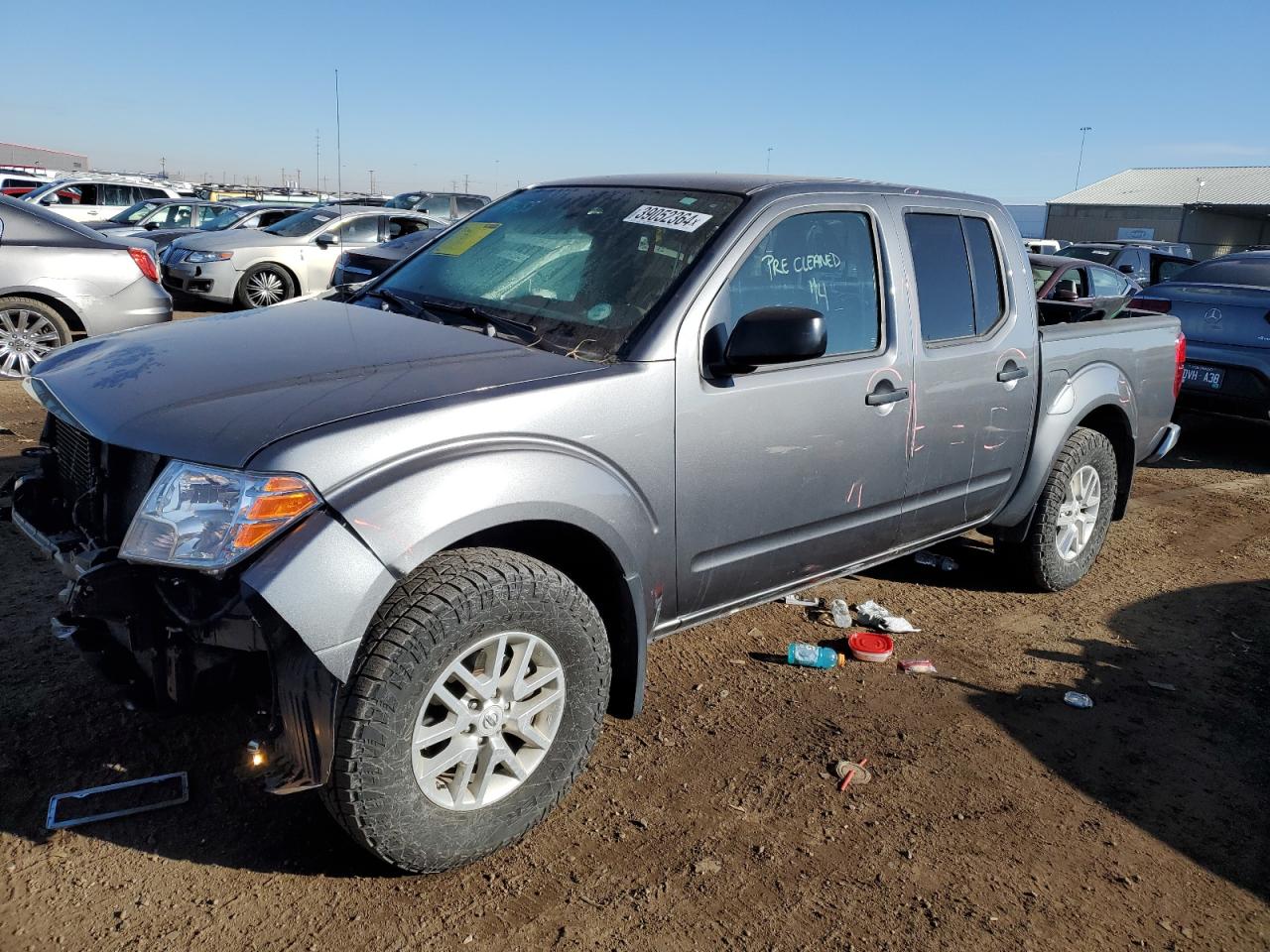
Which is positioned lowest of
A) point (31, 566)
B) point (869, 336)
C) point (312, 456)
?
point (31, 566)

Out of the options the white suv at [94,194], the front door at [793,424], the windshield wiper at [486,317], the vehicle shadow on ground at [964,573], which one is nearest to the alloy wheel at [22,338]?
the windshield wiper at [486,317]

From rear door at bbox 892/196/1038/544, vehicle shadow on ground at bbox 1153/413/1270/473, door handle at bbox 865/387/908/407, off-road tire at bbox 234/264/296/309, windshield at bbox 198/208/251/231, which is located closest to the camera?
door handle at bbox 865/387/908/407

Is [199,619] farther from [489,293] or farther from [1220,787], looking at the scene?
[1220,787]

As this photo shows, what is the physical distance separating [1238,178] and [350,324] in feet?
188

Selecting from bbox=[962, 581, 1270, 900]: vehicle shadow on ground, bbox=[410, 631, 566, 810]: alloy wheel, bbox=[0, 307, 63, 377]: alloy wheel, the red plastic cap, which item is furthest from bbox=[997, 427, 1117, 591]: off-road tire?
bbox=[0, 307, 63, 377]: alloy wheel

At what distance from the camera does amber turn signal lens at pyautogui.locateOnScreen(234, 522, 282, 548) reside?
2217 mm

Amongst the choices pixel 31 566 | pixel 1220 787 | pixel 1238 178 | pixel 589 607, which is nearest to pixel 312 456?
pixel 589 607

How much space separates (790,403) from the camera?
322 centimetres

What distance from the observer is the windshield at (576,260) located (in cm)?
310

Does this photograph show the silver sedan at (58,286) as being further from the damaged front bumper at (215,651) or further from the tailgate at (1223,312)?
the tailgate at (1223,312)

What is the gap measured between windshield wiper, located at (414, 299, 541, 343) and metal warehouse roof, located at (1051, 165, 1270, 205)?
5097cm

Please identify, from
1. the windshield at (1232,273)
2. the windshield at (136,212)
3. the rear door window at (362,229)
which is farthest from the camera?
the windshield at (136,212)

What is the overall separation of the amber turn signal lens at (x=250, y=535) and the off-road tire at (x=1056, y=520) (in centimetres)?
359

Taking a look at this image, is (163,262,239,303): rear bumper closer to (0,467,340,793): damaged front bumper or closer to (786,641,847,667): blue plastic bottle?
(786,641,847,667): blue plastic bottle
